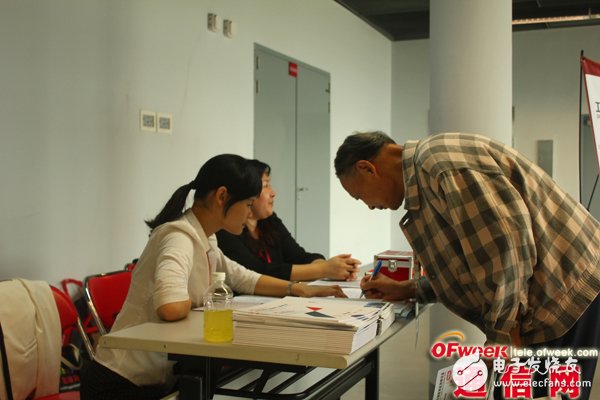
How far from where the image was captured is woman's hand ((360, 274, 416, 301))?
88.8 inches

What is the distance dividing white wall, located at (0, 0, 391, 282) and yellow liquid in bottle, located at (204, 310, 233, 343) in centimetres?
208

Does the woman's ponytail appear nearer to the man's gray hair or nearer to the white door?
the man's gray hair

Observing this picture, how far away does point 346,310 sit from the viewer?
185 centimetres

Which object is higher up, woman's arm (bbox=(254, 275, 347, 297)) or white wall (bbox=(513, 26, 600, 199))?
white wall (bbox=(513, 26, 600, 199))

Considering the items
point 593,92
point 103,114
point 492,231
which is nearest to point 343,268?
point 492,231

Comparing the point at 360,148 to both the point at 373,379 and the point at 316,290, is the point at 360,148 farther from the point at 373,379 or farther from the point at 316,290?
the point at 373,379

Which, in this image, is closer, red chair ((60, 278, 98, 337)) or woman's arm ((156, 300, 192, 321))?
woman's arm ((156, 300, 192, 321))

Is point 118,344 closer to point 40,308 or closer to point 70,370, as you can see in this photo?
point 40,308

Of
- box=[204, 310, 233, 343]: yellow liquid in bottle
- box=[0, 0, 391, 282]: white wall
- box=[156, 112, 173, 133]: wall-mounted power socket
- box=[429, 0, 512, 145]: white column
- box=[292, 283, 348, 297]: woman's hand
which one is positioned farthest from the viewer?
box=[156, 112, 173, 133]: wall-mounted power socket

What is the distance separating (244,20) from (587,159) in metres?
5.35

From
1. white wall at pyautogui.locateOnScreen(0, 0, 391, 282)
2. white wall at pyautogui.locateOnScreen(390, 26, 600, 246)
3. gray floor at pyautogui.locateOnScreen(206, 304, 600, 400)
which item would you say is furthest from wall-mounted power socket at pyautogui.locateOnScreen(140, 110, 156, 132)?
white wall at pyautogui.locateOnScreen(390, 26, 600, 246)

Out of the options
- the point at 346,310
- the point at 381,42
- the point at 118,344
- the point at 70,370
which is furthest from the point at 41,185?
the point at 381,42

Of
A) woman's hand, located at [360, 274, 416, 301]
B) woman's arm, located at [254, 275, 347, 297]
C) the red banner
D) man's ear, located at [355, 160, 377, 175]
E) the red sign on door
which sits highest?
the red sign on door

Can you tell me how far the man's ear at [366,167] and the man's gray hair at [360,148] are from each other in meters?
0.01
